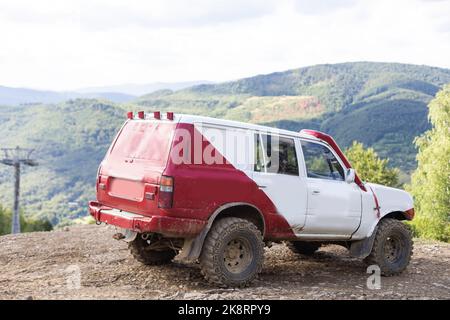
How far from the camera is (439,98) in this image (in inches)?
1314

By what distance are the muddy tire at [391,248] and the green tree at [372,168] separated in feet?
111

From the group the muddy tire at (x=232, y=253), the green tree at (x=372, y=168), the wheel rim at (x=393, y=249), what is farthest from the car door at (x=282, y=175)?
the green tree at (x=372, y=168)

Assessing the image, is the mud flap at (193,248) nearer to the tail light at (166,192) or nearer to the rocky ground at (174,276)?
the rocky ground at (174,276)

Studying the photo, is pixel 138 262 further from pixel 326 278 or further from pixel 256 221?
pixel 326 278

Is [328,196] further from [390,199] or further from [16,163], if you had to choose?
[16,163]

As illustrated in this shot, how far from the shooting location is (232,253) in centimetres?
659

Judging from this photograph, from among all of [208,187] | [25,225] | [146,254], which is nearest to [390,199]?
[208,187]

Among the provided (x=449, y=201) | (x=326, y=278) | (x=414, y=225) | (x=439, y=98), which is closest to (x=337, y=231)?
(x=326, y=278)

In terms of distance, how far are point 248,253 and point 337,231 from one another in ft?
5.40

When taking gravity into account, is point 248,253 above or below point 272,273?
above

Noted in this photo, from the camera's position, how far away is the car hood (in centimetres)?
807

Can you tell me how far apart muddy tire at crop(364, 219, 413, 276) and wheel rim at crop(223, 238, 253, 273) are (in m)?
2.41

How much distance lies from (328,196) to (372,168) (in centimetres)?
3661
